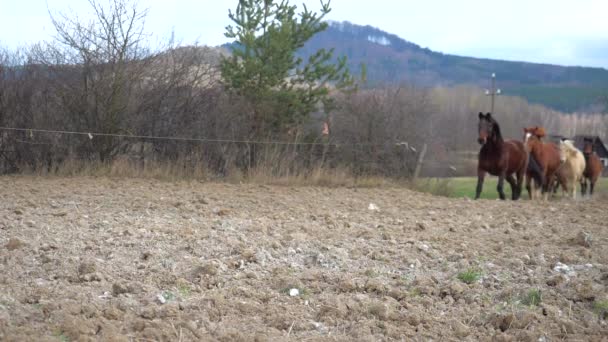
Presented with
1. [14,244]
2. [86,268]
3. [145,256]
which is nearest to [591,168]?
[145,256]

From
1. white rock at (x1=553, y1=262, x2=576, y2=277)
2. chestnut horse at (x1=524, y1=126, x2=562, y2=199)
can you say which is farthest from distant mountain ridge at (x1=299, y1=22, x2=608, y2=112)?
white rock at (x1=553, y1=262, x2=576, y2=277)

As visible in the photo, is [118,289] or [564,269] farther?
[564,269]

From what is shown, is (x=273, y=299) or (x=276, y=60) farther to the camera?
(x=276, y=60)

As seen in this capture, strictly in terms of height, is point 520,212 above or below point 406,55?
below

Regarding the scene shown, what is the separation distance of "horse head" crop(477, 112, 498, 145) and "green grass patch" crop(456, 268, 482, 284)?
10.2 meters

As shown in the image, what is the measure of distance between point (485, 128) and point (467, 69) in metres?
129

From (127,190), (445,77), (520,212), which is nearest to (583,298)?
(520,212)

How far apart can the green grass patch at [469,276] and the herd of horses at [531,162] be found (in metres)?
10.2

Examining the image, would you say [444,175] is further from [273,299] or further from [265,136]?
[273,299]

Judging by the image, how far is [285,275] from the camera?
6285 millimetres

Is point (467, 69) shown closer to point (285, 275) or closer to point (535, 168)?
point (535, 168)

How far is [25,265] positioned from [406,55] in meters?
137

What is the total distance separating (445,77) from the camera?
436 ft

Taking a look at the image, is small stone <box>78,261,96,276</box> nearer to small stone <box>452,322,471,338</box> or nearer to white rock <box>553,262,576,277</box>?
small stone <box>452,322,471,338</box>
